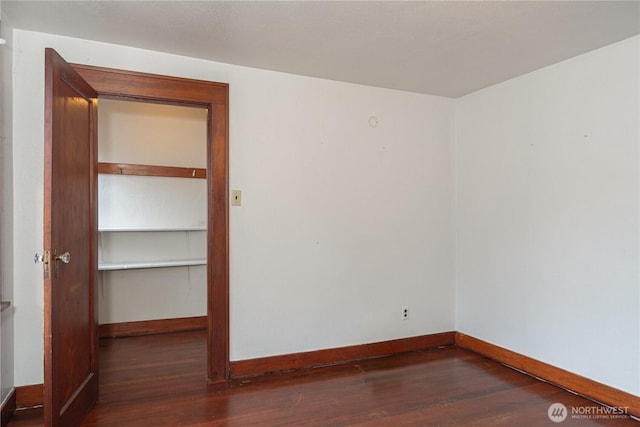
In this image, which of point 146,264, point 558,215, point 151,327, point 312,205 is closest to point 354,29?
point 312,205

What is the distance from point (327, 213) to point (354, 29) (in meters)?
1.40

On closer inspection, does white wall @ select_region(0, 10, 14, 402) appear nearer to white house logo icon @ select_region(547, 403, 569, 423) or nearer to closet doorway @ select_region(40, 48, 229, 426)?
closet doorway @ select_region(40, 48, 229, 426)

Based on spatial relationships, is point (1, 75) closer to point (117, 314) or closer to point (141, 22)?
point (141, 22)

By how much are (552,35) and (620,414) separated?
2327 mm

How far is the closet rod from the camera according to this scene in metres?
3.71

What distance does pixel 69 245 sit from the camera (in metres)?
2.09

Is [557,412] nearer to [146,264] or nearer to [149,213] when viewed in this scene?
[146,264]

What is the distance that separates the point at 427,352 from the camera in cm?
339

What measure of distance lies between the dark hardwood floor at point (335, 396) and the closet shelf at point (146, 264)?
774 millimetres

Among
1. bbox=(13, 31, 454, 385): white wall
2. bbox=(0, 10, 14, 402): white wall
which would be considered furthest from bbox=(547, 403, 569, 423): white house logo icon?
bbox=(0, 10, 14, 402): white wall

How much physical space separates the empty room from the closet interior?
0.02m

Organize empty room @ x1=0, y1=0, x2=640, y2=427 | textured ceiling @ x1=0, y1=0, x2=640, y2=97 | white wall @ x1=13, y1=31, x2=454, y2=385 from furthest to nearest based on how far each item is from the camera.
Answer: white wall @ x1=13, y1=31, x2=454, y2=385 < empty room @ x1=0, y1=0, x2=640, y2=427 < textured ceiling @ x1=0, y1=0, x2=640, y2=97

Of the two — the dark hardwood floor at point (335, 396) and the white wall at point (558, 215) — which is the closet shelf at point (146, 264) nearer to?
the dark hardwood floor at point (335, 396)

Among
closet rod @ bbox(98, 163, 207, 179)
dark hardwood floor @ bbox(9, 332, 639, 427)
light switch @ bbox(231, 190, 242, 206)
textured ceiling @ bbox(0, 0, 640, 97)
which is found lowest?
dark hardwood floor @ bbox(9, 332, 639, 427)
